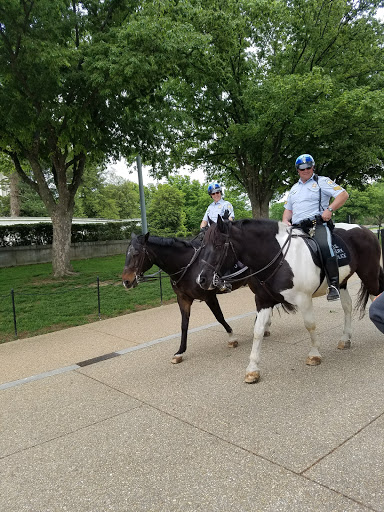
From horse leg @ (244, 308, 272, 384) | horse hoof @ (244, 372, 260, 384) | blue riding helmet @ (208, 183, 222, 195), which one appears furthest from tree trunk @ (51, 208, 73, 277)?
horse hoof @ (244, 372, 260, 384)

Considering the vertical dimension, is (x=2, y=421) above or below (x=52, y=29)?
below

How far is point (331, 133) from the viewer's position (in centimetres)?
1689

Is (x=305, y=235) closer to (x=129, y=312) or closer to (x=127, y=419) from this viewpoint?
(x=127, y=419)

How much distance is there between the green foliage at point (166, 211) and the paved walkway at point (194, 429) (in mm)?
32397

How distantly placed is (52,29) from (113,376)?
33.2 ft

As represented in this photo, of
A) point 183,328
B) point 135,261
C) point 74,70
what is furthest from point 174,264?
point 74,70

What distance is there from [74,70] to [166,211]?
27.7m

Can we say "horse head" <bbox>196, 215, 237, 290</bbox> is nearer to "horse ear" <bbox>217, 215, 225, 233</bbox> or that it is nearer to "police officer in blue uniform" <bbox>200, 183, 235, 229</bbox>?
"horse ear" <bbox>217, 215, 225, 233</bbox>

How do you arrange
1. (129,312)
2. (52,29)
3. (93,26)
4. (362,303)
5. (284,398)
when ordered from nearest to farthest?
(284,398)
(362,303)
(129,312)
(52,29)
(93,26)

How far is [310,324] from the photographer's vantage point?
5074 millimetres

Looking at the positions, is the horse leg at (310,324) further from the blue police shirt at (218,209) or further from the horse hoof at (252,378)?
the blue police shirt at (218,209)

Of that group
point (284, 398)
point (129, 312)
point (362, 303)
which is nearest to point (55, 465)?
point (284, 398)

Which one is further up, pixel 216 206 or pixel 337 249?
pixel 216 206

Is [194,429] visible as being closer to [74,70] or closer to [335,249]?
[335,249]
